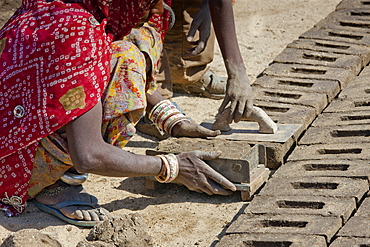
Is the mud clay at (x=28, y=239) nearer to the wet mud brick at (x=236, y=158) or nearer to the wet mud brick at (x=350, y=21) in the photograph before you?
the wet mud brick at (x=236, y=158)

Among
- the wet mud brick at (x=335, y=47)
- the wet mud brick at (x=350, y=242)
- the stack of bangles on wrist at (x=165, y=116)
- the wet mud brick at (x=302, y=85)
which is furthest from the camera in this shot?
the wet mud brick at (x=335, y=47)

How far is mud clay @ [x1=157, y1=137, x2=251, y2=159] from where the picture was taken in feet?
13.0

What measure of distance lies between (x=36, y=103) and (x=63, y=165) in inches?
18.0

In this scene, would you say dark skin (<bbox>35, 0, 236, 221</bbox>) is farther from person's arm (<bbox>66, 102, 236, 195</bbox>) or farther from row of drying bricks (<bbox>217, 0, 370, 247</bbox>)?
row of drying bricks (<bbox>217, 0, 370, 247</bbox>)

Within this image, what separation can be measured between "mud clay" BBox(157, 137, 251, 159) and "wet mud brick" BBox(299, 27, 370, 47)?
82.5 inches

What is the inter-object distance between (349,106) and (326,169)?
94 centimetres

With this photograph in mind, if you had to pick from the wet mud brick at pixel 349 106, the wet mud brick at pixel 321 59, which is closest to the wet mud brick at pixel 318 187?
the wet mud brick at pixel 349 106

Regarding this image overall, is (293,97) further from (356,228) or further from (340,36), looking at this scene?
(356,228)

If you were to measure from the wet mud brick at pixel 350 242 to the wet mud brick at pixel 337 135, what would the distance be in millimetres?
1173

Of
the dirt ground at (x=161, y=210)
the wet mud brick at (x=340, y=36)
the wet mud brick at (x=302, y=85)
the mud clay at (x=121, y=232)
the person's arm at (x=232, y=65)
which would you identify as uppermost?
the person's arm at (x=232, y=65)

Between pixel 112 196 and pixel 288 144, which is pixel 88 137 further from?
pixel 288 144

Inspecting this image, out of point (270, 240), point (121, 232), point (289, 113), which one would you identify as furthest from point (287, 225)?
point (289, 113)

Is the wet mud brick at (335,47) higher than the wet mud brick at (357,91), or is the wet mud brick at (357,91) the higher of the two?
the wet mud brick at (335,47)

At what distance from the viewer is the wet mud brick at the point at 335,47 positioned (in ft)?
18.2
